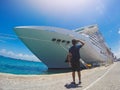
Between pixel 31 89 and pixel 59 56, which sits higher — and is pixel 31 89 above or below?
below

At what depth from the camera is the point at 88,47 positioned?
3219 centimetres

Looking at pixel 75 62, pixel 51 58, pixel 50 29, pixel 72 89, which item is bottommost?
pixel 72 89

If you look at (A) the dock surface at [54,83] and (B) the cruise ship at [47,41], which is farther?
(B) the cruise ship at [47,41]

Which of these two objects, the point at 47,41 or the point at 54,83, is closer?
the point at 54,83

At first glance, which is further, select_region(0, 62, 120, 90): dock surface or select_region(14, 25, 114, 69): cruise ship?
select_region(14, 25, 114, 69): cruise ship

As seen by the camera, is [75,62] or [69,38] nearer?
[75,62]

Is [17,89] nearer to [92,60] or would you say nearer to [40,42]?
[40,42]

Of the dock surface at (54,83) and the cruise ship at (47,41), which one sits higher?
the cruise ship at (47,41)

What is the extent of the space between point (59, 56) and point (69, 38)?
8.98ft

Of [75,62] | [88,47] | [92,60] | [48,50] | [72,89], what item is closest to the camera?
[72,89]

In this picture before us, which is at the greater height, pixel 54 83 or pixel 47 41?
pixel 47 41

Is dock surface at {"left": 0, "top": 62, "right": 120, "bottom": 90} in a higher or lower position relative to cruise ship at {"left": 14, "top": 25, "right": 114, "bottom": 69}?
lower

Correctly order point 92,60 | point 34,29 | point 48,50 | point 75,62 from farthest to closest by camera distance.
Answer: point 92,60, point 48,50, point 34,29, point 75,62

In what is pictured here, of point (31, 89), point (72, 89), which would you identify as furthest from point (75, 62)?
point (31, 89)
